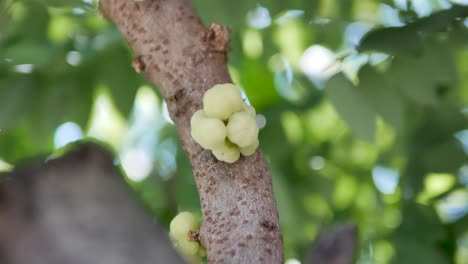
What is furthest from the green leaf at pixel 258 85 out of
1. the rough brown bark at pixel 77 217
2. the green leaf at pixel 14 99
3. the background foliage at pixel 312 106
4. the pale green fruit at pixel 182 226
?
the rough brown bark at pixel 77 217

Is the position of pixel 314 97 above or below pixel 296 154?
above

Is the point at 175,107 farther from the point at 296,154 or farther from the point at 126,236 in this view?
the point at 296,154

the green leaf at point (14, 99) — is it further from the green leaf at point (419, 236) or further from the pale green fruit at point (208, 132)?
the green leaf at point (419, 236)

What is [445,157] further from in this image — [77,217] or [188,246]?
[77,217]

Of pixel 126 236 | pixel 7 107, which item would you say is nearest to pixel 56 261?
pixel 126 236

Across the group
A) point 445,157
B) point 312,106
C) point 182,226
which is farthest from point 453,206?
point 182,226

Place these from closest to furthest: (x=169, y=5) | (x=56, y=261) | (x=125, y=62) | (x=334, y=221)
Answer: (x=56, y=261)
(x=169, y=5)
(x=125, y=62)
(x=334, y=221)
